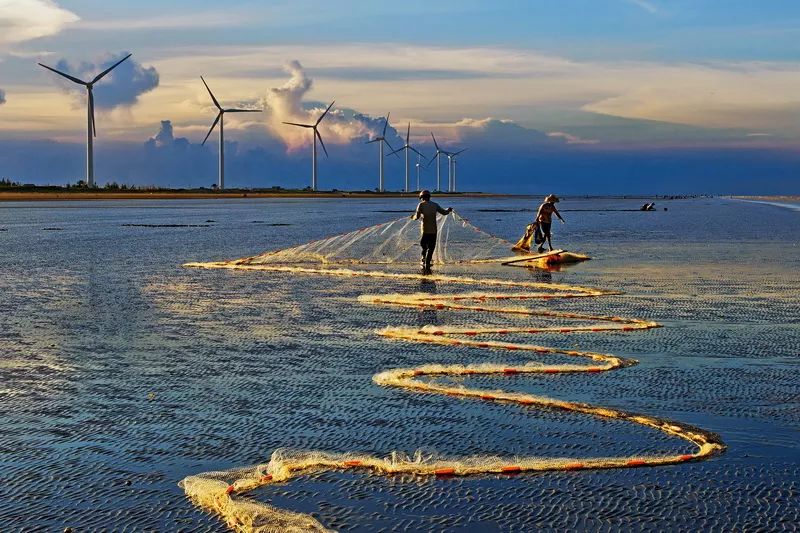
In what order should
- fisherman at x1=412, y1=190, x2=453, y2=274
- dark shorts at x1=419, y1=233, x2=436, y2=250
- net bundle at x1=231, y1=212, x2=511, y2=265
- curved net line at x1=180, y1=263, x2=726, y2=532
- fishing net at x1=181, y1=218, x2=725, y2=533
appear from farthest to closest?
net bundle at x1=231, y1=212, x2=511, y2=265 < dark shorts at x1=419, y1=233, x2=436, y2=250 < fisherman at x1=412, y1=190, x2=453, y2=274 < fishing net at x1=181, y1=218, x2=725, y2=533 < curved net line at x1=180, y1=263, x2=726, y2=532

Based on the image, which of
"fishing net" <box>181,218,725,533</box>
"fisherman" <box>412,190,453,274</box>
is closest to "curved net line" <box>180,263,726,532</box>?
"fishing net" <box>181,218,725,533</box>

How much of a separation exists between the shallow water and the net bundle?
9870 millimetres

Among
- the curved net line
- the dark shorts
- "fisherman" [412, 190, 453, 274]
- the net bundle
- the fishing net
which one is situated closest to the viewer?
the curved net line

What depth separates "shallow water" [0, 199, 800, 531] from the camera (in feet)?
23.1

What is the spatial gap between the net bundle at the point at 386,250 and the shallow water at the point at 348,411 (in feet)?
32.4

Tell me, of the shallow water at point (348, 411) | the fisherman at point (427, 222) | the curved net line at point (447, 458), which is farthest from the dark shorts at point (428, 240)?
the curved net line at point (447, 458)

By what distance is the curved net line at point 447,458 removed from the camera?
7.02 meters

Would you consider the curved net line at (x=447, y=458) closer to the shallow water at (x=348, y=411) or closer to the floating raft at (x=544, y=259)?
the shallow water at (x=348, y=411)

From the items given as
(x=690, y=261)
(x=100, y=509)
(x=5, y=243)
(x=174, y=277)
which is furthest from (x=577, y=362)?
(x=5, y=243)

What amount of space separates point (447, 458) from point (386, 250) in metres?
28.0

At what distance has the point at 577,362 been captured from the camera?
42.4 ft

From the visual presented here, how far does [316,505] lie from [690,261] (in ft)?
88.1

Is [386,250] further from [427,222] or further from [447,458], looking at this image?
[447,458]

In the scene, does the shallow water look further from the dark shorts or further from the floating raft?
the floating raft
